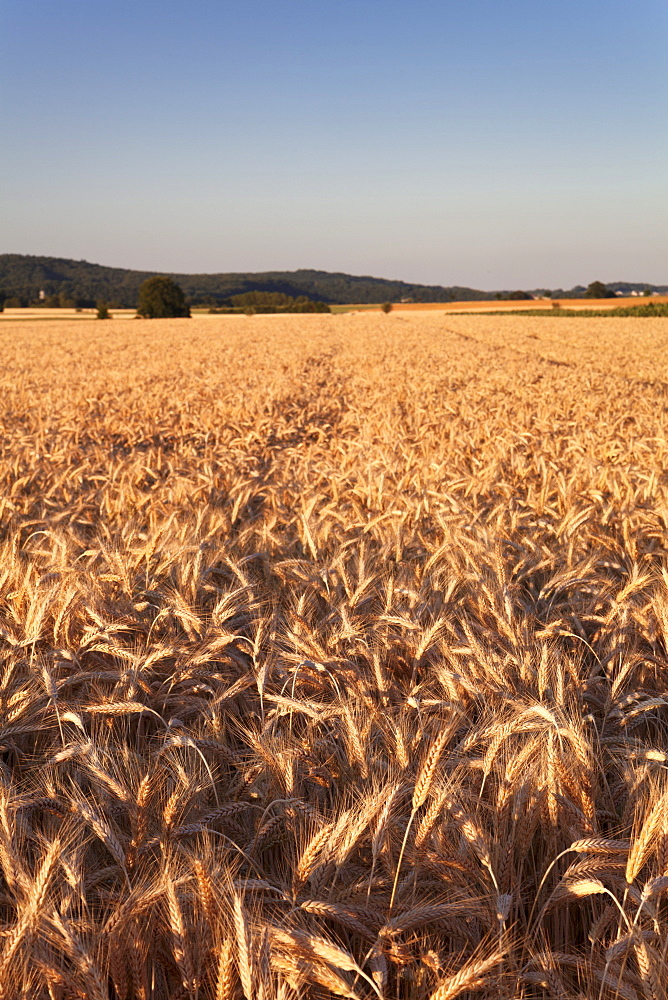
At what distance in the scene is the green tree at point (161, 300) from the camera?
2803 inches

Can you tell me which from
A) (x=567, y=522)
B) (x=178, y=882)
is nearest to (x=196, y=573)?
(x=178, y=882)

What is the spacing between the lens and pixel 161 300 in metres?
72.2

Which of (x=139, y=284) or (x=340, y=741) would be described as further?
(x=139, y=284)

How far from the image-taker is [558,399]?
7426 millimetres

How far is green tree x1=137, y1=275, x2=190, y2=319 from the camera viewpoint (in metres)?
71.2

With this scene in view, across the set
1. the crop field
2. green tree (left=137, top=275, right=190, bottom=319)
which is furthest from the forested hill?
the crop field

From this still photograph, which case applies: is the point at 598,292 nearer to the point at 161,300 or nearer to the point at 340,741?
the point at 161,300

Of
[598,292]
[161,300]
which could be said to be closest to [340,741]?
[161,300]

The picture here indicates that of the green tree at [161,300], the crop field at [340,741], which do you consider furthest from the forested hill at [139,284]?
the crop field at [340,741]

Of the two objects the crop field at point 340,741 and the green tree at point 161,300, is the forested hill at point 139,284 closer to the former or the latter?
the green tree at point 161,300

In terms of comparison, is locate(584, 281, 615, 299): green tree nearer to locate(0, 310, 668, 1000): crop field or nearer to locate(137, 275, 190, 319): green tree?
locate(137, 275, 190, 319): green tree

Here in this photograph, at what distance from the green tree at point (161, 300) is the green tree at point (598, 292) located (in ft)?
206

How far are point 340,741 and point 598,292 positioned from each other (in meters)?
109

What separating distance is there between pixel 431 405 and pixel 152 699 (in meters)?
5.70
